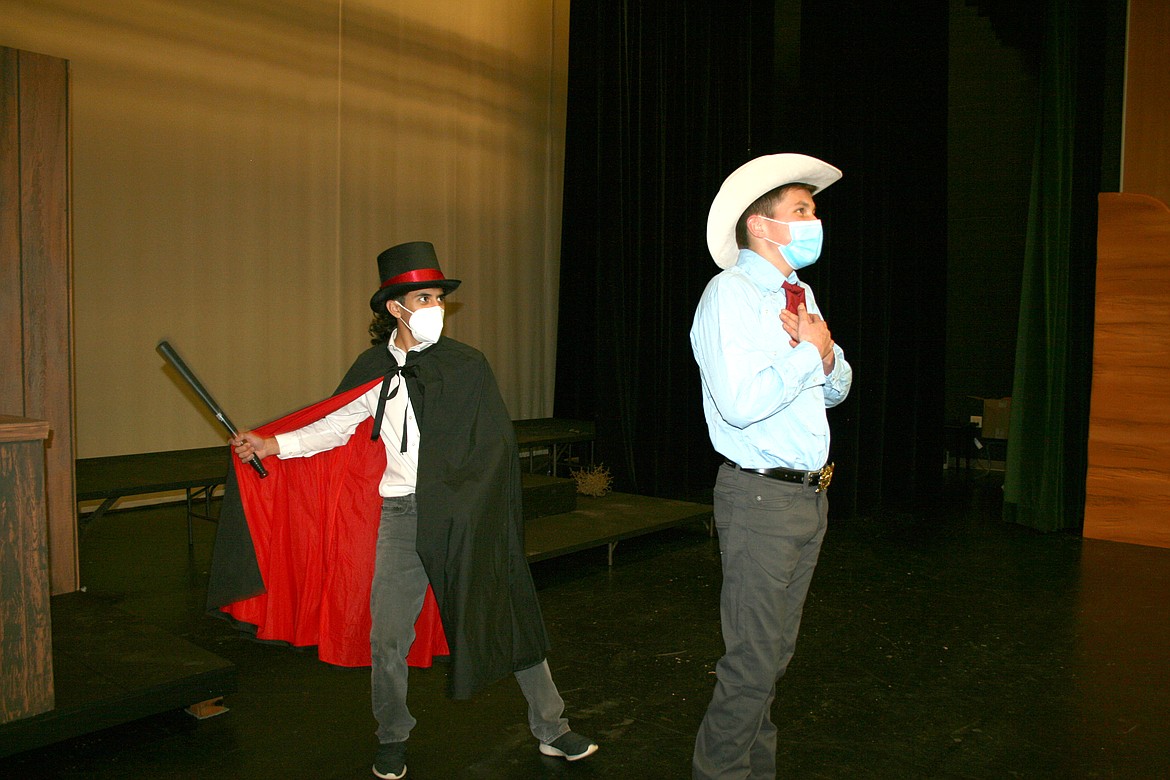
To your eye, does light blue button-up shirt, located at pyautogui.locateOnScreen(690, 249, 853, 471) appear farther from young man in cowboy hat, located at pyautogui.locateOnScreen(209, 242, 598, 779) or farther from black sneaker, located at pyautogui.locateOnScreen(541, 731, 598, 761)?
black sneaker, located at pyautogui.locateOnScreen(541, 731, 598, 761)

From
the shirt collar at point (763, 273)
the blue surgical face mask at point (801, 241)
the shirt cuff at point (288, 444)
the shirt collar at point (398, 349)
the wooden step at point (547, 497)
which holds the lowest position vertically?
the wooden step at point (547, 497)

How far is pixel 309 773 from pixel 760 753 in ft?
4.43

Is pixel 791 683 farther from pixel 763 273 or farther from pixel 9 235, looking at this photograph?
pixel 9 235

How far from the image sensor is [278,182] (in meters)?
7.56

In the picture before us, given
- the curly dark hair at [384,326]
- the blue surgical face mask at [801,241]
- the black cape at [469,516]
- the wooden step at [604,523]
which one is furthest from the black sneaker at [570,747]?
the wooden step at [604,523]

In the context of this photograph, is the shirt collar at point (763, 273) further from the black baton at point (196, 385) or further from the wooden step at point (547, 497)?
the wooden step at point (547, 497)

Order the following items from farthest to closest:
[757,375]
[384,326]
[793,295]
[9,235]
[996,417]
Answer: [996,417] → [9,235] → [384,326] → [793,295] → [757,375]

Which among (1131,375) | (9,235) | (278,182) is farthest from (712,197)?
(9,235)

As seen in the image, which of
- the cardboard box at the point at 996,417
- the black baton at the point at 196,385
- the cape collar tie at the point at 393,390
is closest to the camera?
the black baton at the point at 196,385

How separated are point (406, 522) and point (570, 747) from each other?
865mm

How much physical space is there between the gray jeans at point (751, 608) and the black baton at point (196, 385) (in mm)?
1497

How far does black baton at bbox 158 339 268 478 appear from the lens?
8.63 ft

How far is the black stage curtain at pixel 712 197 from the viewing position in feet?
23.5

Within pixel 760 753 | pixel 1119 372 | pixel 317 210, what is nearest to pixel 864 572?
pixel 1119 372
